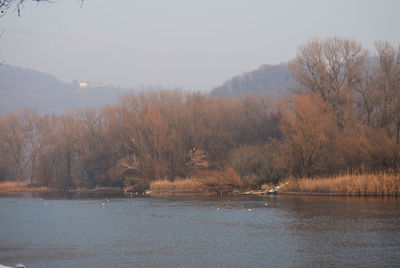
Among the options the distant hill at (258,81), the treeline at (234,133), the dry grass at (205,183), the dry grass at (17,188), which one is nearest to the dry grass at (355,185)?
the treeline at (234,133)


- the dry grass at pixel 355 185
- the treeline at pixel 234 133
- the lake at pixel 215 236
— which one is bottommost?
the lake at pixel 215 236

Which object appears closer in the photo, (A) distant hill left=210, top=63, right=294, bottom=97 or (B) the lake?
(B) the lake

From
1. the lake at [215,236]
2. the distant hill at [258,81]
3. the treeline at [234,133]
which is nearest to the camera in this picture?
the lake at [215,236]

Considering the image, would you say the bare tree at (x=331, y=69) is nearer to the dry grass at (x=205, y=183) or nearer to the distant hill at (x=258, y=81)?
the dry grass at (x=205, y=183)

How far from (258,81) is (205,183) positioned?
3255 inches

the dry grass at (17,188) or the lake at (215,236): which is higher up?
the dry grass at (17,188)

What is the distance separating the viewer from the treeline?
3831 cm

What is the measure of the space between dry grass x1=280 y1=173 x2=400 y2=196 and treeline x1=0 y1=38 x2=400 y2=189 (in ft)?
5.98

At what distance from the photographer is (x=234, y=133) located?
5709 cm

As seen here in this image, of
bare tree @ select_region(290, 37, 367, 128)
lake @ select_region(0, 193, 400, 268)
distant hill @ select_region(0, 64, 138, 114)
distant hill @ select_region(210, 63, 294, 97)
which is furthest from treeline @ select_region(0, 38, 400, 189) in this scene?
distant hill @ select_region(0, 64, 138, 114)

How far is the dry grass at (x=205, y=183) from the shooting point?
40.1 metres

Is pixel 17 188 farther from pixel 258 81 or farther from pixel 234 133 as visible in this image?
pixel 258 81

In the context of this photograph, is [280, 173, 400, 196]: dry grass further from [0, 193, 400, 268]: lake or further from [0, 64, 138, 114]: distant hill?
[0, 64, 138, 114]: distant hill

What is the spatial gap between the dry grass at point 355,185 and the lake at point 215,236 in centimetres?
202
